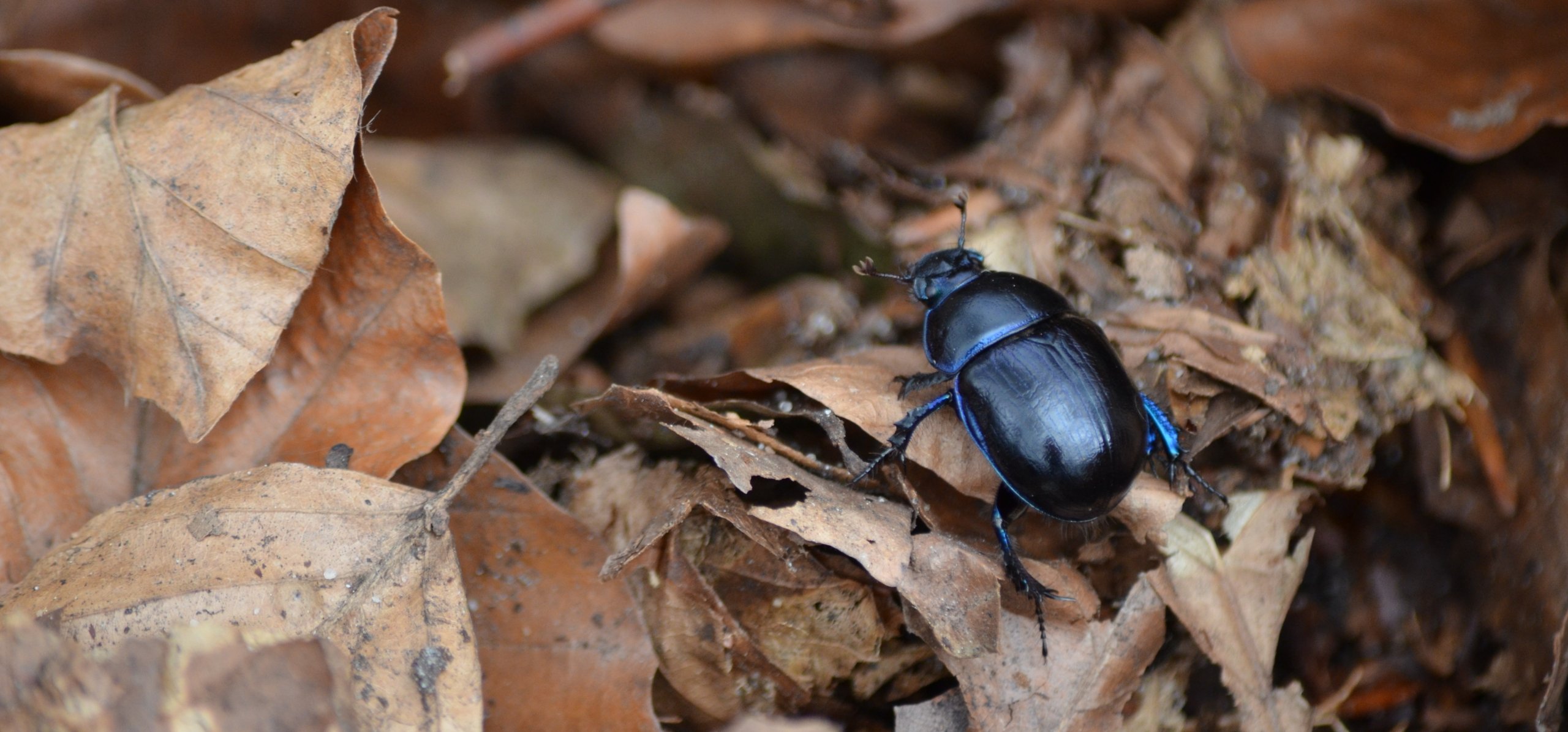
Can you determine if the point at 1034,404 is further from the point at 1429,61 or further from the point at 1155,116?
the point at 1429,61

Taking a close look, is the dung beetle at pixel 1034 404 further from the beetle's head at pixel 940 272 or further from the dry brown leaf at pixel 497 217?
the dry brown leaf at pixel 497 217

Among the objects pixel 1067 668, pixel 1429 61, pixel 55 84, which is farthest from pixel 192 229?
pixel 1429 61

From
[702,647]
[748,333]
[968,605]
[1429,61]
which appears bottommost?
[748,333]

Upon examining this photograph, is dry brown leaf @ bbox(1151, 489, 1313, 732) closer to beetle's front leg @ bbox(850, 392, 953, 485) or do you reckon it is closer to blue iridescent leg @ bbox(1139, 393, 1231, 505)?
blue iridescent leg @ bbox(1139, 393, 1231, 505)

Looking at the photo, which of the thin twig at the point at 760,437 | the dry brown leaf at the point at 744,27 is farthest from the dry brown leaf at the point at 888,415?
the dry brown leaf at the point at 744,27

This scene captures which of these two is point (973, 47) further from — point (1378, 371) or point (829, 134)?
point (1378, 371)

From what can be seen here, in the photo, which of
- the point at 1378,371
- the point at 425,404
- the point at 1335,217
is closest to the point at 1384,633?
the point at 1378,371
